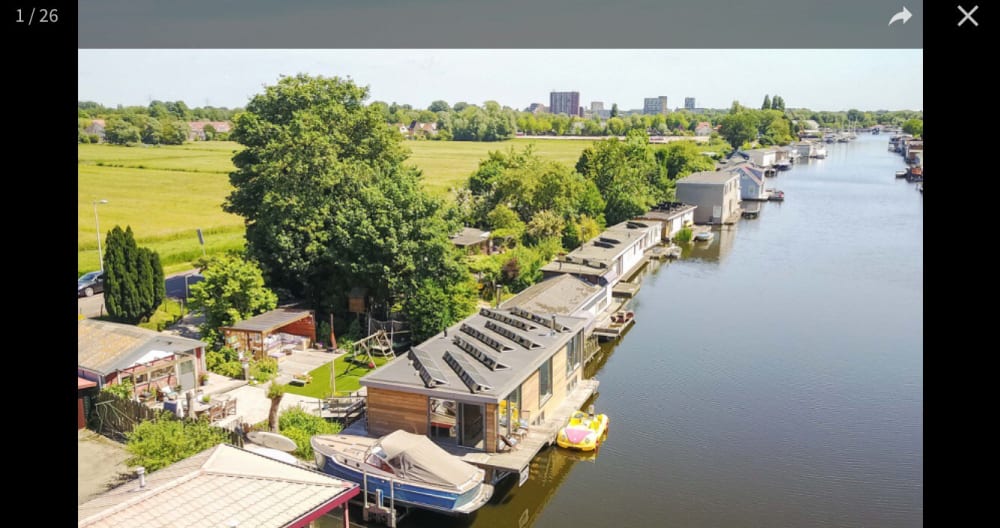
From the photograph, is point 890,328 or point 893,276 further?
point 893,276

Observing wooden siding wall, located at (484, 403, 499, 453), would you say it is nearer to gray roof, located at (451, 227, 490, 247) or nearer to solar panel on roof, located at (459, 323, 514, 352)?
solar panel on roof, located at (459, 323, 514, 352)

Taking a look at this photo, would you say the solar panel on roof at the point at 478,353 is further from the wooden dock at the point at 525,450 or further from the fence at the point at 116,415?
the fence at the point at 116,415

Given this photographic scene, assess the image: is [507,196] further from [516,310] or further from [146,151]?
[146,151]

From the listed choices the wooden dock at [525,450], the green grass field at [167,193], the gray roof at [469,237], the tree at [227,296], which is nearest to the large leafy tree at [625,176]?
the green grass field at [167,193]

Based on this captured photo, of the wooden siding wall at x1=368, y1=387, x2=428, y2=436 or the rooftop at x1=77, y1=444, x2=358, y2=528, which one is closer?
the rooftop at x1=77, y1=444, x2=358, y2=528

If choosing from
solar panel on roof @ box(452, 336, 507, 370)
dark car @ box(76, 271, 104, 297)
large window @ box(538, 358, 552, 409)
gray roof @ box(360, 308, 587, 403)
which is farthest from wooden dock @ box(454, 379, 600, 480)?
dark car @ box(76, 271, 104, 297)

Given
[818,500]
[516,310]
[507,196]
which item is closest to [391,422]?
[516,310]

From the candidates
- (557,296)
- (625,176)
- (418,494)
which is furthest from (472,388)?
(625,176)
